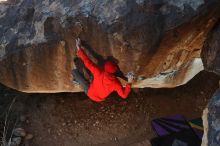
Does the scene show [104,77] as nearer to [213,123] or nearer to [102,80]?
[102,80]

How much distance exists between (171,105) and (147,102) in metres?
0.45

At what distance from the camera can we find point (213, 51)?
19.5ft

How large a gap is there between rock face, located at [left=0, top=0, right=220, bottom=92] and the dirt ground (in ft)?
2.63

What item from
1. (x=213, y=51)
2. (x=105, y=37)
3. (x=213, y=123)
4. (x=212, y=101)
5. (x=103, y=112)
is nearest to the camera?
(x=213, y=123)

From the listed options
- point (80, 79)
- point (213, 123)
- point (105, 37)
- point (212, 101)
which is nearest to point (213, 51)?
→ point (212, 101)

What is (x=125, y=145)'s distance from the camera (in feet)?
24.9

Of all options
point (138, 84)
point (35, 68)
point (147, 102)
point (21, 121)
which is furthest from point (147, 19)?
point (21, 121)

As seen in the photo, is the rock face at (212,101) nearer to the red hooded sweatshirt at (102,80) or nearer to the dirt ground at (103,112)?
the red hooded sweatshirt at (102,80)

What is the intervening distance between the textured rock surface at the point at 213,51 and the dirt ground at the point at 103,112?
2002 mm

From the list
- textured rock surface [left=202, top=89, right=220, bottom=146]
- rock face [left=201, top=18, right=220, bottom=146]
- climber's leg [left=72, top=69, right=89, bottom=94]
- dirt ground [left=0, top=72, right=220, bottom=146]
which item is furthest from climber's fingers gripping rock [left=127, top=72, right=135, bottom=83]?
dirt ground [left=0, top=72, right=220, bottom=146]

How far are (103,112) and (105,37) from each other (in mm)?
2259

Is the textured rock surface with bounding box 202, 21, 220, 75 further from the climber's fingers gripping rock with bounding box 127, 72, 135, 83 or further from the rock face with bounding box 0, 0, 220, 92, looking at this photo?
the climber's fingers gripping rock with bounding box 127, 72, 135, 83

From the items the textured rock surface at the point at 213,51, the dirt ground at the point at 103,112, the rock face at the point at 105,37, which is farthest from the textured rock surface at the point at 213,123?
the dirt ground at the point at 103,112

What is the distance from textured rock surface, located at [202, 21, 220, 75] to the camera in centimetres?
585
